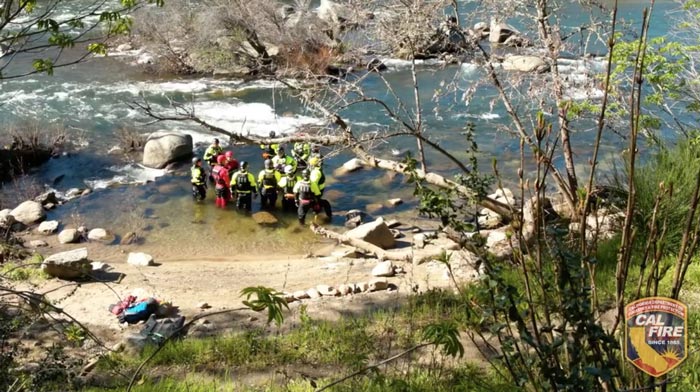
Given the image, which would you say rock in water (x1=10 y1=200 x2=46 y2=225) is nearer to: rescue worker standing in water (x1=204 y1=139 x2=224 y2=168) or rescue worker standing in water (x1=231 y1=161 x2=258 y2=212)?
rescue worker standing in water (x1=204 y1=139 x2=224 y2=168)

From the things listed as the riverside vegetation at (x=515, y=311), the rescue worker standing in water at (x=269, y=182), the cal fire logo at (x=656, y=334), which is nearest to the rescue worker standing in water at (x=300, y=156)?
the rescue worker standing in water at (x=269, y=182)

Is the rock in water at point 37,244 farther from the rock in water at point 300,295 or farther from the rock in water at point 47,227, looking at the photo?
the rock in water at point 300,295

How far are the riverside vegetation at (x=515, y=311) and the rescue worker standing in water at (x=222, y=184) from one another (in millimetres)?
4842

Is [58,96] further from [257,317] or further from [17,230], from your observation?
[257,317]

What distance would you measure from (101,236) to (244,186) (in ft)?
9.49

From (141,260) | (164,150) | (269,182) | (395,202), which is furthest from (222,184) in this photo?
(395,202)

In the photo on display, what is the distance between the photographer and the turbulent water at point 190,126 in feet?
41.5

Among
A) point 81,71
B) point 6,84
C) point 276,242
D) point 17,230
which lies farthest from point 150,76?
point 276,242

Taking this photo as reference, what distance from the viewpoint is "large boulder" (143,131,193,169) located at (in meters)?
15.5

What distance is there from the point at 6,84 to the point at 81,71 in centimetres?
252

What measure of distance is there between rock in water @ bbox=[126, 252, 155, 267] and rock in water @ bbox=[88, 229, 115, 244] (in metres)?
1.46

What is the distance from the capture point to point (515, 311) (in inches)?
105

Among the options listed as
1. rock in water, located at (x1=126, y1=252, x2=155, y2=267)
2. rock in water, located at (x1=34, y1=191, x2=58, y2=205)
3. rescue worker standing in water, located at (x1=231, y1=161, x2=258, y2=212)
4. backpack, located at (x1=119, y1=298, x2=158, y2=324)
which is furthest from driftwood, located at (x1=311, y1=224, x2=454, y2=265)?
rock in water, located at (x1=34, y1=191, x2=58, y2=205)

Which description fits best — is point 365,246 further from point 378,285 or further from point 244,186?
point 244,186
